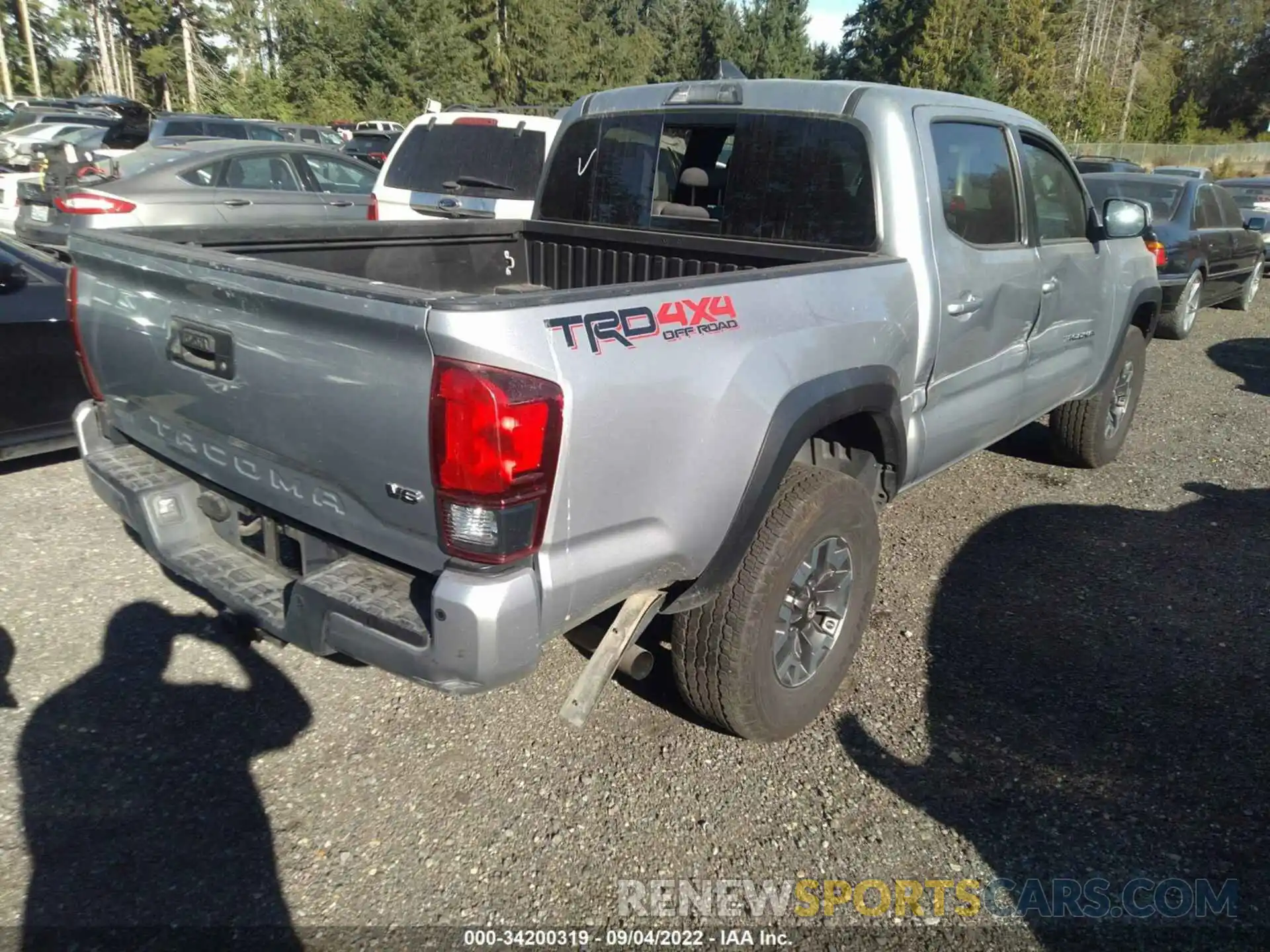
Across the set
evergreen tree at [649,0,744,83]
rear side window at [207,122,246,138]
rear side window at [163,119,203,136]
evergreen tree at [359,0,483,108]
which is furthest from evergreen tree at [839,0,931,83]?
rear side window at [163,119,203,136]

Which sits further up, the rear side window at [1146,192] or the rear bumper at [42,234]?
the rear side window at [1146,192]

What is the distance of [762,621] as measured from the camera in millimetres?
2717

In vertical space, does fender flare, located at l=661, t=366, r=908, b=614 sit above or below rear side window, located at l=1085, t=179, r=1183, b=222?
below

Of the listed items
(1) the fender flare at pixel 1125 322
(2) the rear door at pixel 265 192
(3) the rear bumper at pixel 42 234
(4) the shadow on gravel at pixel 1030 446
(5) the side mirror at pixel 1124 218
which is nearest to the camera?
(5) the side mirror at pixel 1124 218

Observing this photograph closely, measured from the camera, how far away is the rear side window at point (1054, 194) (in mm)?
4094

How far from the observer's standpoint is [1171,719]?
322 cm

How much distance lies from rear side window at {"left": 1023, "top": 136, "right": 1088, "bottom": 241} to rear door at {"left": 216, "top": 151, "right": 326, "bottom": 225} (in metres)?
6.78

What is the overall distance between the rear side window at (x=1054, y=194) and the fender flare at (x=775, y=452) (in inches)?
72.5

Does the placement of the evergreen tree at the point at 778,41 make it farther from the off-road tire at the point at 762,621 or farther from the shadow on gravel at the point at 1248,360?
the off-road tire at the point at 762,621

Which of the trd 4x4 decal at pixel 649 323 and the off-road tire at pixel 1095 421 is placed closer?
the trd 4x4 decal at pixel 649 323

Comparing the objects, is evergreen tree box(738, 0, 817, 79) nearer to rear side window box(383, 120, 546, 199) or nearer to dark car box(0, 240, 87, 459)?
rear side window box(383, 120, 546, 199)

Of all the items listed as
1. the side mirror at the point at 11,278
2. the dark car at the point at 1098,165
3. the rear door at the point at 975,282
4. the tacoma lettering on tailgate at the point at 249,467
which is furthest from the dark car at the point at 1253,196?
the tacoma lettering on tailgate at the point at 249,467

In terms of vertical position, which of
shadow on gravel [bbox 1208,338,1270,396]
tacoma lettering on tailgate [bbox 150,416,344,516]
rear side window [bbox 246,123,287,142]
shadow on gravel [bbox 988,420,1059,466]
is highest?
rear side window [bbox 246,123,287,142]

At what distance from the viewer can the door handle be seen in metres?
3.41
